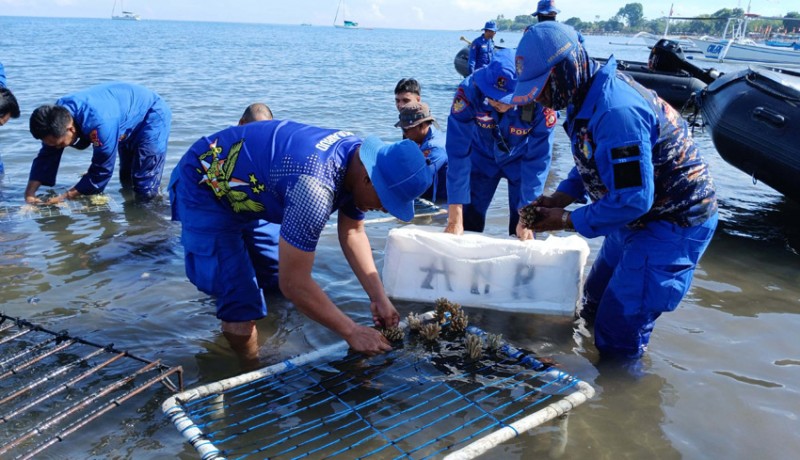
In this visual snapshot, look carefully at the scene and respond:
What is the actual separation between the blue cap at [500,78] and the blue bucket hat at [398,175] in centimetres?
185

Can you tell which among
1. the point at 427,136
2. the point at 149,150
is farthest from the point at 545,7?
the point at 149,150

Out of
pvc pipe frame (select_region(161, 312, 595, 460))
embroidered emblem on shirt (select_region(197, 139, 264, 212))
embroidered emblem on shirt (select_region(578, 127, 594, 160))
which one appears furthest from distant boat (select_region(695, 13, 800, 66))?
embroidered emblem on shirt (select_region(197, 139, 264, 212))

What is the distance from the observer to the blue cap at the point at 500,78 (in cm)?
426

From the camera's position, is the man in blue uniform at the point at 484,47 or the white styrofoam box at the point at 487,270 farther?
the man in blue uniform at the point at 484,47

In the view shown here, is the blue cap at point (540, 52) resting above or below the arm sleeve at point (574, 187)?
above

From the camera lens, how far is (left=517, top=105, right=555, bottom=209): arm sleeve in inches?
183

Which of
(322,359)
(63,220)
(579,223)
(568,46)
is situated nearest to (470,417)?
(322,359)

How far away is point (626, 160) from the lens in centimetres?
274

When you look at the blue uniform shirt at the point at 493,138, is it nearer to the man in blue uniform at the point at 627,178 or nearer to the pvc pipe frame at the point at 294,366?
the man in blue uniform at the point at 627,178

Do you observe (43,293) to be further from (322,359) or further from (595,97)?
(595,97)

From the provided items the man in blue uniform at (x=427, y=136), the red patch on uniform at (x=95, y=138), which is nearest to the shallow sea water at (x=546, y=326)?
the man in blue uniform at (x=427, y=136)

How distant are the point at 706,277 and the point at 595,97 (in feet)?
10.4

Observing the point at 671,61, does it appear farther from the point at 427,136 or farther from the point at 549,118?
the point at 549,118

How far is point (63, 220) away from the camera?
21.3ft
